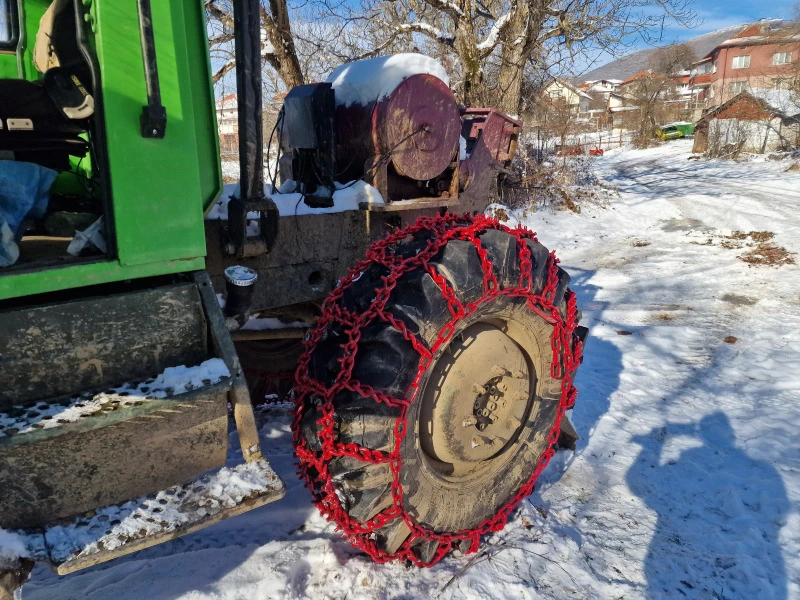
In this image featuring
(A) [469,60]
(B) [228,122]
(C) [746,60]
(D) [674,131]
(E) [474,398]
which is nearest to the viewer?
(E) [474,398]

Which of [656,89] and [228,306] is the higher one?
[656,89]

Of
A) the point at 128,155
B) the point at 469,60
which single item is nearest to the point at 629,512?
the point at 128,155

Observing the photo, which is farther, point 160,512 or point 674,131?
point 674,131

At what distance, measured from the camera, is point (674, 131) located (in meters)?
34.8

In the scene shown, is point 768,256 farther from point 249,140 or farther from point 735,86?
point 735,86

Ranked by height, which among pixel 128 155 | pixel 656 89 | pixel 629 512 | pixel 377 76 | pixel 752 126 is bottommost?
pixel 629 512

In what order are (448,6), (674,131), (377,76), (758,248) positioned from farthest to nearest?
(674,131)
(448,6)
(758,248)
(377,76)

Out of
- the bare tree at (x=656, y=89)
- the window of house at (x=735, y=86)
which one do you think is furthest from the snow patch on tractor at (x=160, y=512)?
the window of house at (x=735, y=86)

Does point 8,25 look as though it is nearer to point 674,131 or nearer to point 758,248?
point 758,248

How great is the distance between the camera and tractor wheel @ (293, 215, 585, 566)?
6.11 feet

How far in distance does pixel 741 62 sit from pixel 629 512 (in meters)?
65.7

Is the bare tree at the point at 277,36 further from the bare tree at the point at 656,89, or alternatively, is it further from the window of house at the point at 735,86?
the window of house at the point at 735,86

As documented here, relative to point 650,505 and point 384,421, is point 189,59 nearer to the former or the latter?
point 384,421

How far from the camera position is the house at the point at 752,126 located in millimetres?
25062
